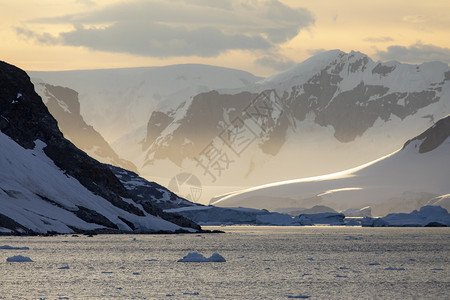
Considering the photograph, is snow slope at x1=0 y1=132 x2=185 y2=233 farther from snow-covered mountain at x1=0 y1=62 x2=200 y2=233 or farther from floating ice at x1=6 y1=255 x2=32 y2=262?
floating ice at x1=6 y1=255 x2=32 y2=262

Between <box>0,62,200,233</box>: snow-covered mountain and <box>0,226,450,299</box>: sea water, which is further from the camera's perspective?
<box>0,62,200,233</box>: snow-covered mountain

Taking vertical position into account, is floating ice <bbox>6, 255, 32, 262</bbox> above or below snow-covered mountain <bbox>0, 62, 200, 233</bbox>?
A: below

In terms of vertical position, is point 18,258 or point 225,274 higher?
point 18,258

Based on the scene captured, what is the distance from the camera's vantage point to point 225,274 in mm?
81562

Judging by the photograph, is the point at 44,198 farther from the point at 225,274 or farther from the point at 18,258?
the point at 225,274

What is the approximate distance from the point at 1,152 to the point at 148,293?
375 feet

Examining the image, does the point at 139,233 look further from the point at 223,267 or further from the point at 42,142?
the point at 223,267

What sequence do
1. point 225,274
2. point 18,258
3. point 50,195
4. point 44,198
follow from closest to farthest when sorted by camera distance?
point 225,274 < point 18,258 < point 44,198 < point 50,195

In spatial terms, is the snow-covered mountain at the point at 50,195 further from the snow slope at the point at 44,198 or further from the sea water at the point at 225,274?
the sea water at the point at 225,274

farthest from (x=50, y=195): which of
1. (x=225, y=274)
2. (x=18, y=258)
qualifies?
(x=225, y=274)

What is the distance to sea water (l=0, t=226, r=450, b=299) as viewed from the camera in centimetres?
6600

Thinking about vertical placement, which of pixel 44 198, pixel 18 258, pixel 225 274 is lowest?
pixel 225 274

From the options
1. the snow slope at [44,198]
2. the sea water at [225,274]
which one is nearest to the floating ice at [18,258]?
the sea water at [225,274]

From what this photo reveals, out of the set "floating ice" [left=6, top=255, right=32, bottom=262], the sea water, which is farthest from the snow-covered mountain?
"floating ice" [left=6, top=255, right=32, bottom=262]
